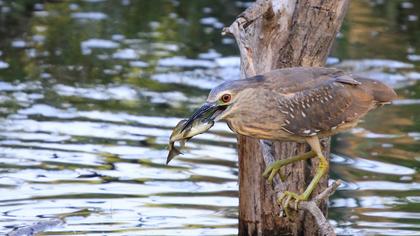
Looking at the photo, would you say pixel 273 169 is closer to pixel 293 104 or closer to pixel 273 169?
pixel 273 169

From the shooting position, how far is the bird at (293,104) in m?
6.21

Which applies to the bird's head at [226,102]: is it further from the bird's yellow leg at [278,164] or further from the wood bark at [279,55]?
the wood bark at [279,55]

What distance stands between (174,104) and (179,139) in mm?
6174

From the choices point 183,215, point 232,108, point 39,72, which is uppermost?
point 39,72

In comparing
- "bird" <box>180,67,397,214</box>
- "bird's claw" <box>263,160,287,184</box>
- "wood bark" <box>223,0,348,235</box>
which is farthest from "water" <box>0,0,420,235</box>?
"bird" <box>180,67,397,214</box>

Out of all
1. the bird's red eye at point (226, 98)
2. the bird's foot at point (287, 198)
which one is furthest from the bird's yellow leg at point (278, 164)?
the bird's red eye at point (226, 98)

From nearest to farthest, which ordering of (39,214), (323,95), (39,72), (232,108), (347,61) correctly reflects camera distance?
(232,108), (323,95), (39,214), (39,72), (347,61)

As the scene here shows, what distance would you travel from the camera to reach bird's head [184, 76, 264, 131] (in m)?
6.16

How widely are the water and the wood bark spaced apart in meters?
0.75

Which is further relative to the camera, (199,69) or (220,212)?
(199,69)

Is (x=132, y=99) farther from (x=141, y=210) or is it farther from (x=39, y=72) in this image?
(x=141, y=210)

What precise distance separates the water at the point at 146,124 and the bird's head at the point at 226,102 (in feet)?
8.15

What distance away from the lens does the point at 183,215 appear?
9.00 metres

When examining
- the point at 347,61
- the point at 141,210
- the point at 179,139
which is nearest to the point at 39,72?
the point at 347,61
